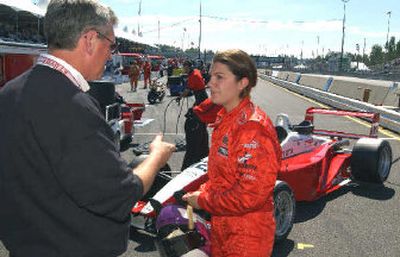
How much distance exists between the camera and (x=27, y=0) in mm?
28156

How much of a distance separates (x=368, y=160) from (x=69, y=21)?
236 inches

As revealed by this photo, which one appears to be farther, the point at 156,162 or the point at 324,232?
the point at 324,232

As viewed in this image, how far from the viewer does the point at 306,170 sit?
5957mm

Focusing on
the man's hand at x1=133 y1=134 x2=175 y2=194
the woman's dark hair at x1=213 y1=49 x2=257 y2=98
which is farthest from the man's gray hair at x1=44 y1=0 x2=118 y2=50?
the woman's dark hair at x1=213 y1=49 x2=257 y2=98

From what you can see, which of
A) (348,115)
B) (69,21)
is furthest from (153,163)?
(348,115)

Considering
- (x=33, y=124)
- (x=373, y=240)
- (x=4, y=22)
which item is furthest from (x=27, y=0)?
(x=33, y=124)

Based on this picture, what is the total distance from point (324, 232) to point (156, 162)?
3.85 m

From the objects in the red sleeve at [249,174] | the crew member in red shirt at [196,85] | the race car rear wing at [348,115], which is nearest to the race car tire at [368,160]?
the race car rear wing at [348,115]

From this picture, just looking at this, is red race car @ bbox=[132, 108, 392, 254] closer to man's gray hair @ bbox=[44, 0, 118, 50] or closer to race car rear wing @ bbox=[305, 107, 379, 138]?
race car rear wing @ bbox=[305, 107, 379, 138]

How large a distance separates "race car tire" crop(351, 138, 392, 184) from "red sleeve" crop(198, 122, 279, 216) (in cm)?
498

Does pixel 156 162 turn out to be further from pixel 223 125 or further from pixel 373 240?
pixel 373 240

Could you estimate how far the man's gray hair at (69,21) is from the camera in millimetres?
1783

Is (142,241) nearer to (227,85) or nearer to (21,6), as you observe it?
(227,85)

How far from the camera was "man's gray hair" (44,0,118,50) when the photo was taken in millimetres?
1783
